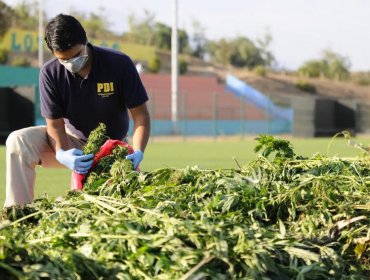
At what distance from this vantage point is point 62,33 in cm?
505

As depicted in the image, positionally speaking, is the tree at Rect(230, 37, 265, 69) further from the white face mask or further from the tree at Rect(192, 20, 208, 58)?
the white face mask

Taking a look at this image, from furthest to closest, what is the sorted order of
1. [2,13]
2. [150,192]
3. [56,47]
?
A: [2,13] < [56,47] < [150,192]

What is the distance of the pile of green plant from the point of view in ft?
8.80

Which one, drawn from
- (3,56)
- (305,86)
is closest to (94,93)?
(3,56)

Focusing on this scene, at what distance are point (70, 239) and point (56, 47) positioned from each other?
2.38 meters

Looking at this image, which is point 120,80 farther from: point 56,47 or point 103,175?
point 103,175

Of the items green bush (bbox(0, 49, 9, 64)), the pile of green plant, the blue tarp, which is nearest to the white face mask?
the pile of green plant

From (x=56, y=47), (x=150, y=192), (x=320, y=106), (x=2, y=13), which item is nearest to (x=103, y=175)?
(x=150, y=192)

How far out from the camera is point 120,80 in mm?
5773

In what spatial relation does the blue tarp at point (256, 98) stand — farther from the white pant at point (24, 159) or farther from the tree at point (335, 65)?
the white pant at point (24, 159)

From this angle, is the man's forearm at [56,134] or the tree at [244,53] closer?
the man's forearm at [56,134]

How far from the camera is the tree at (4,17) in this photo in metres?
52.9

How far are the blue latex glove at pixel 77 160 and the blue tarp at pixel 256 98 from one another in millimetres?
41754

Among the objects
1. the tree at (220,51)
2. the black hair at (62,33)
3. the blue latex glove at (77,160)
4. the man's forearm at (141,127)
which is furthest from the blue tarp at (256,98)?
the blue latex glove at (77,160)
